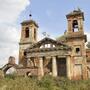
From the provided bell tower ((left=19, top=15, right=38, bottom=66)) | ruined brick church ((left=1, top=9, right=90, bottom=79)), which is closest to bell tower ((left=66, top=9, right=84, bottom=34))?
ruined brick church ((left=1, top=9, right=90, bottom=79))

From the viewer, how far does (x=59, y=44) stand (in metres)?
35.1

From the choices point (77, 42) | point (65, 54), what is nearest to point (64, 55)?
point (65, 54)

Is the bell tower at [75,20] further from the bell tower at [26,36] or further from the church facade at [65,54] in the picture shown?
the bell tower at [26,36]

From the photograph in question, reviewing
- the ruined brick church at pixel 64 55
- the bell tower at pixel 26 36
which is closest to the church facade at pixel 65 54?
the ruined brick church at pixel 64 55

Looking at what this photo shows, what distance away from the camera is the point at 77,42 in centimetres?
3559

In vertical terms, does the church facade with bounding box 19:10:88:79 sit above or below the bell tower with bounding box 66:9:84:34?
below

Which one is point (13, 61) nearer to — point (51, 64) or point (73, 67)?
point (51, 64)

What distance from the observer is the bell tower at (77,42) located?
34438mm

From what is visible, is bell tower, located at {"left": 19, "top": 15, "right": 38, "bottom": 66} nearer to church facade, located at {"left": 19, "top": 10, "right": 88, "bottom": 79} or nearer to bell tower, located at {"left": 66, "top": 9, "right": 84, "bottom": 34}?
church facade, located at {"left": 19, "top": 10, "right": 88, "bottom": 79}

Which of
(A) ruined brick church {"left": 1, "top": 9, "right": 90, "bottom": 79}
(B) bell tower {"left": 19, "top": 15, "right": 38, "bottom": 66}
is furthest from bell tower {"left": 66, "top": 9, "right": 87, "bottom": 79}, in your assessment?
(B) bell tower {"left": 19, "top": 15, "right": 38, "bottom": 66}

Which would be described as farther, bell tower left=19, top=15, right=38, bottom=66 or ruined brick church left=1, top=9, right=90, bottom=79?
bell tower left=19, top=15, right=38, bottom=66

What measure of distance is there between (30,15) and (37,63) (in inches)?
357

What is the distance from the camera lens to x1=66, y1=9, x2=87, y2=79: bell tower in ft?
113

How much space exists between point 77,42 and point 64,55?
2947mm
